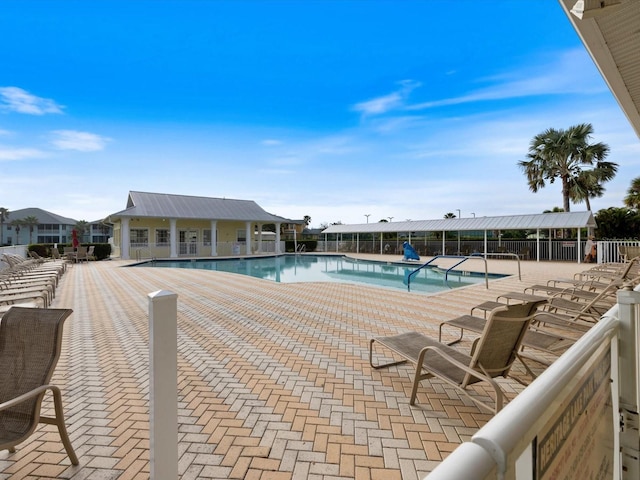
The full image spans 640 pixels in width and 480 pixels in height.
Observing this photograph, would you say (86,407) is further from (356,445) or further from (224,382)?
(356,445)

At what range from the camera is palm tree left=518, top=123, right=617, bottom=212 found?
22.0 meters

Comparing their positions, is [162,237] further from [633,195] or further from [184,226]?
[633,195]

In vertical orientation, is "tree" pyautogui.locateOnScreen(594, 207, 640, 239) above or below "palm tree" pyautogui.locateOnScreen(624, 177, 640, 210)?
below

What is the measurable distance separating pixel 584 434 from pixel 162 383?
1683 mm

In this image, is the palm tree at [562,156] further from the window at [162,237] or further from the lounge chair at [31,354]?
the lounge chair at [31,354]

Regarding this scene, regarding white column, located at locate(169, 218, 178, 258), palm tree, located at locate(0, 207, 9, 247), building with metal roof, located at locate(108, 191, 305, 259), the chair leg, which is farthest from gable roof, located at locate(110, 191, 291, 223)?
palm tree, located at locate(0, 207, 9, 247)

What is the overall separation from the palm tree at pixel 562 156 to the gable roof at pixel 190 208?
19.5 meters

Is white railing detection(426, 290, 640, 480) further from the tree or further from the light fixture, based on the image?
the tree

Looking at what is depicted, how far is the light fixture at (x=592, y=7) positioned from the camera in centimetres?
243

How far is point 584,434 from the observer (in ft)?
3.67

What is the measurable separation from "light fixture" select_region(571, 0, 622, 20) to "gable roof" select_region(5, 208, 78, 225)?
80.1m

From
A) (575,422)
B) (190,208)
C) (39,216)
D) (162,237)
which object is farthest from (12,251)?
(39,216)

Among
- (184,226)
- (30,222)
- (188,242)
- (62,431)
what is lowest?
(62,431)

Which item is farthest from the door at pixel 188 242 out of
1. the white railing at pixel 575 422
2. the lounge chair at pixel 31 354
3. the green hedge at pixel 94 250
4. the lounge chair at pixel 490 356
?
the white railing at pixel 575 422
